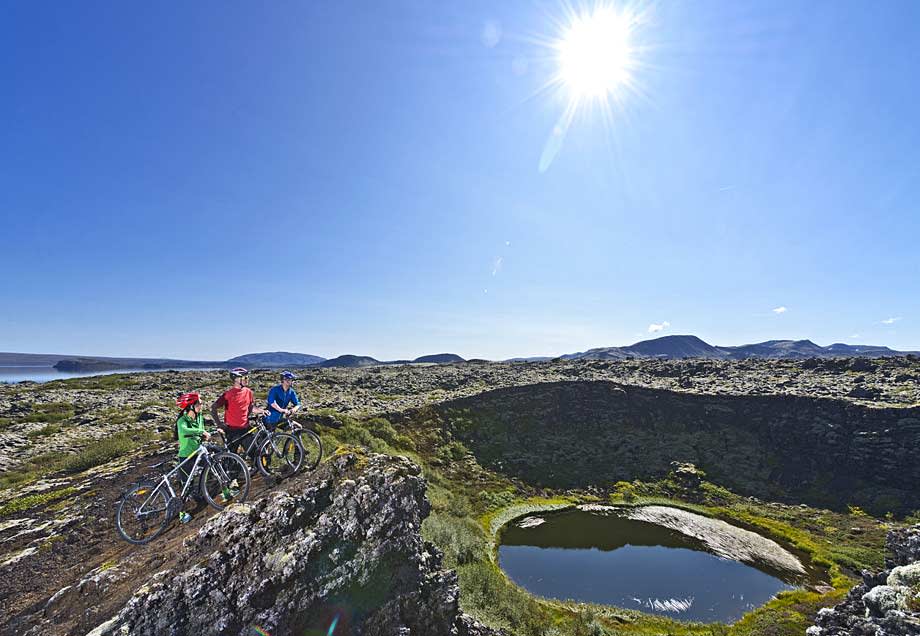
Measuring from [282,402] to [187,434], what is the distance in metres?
3.32

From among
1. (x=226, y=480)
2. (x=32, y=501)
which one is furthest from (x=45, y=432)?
(x=226, y=480)

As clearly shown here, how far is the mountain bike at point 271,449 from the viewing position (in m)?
13.3

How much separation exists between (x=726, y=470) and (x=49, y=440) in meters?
69.5

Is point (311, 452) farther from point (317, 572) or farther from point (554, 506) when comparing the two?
point (554, 506)

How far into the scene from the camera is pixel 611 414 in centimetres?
5734

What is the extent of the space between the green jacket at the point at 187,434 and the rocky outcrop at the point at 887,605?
24.1 m

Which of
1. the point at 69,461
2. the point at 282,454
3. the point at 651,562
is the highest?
the point at 282,454

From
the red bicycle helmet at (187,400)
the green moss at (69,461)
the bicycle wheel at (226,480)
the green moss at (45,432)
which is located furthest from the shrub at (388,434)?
the red bicycle helmet at (187,400)

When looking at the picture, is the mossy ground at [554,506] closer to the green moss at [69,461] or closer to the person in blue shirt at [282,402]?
the person in blue shirt at [282,402]

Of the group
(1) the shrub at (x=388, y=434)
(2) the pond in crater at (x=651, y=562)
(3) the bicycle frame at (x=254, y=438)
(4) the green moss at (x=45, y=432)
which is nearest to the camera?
(3) the bicycle frame at (x=254, y=438)

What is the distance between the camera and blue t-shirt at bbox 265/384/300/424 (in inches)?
544

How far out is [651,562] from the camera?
3023 cm

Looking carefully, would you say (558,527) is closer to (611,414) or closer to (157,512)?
(611,414)

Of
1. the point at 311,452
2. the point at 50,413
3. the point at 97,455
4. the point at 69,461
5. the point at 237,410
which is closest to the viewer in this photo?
the point at 237,410
